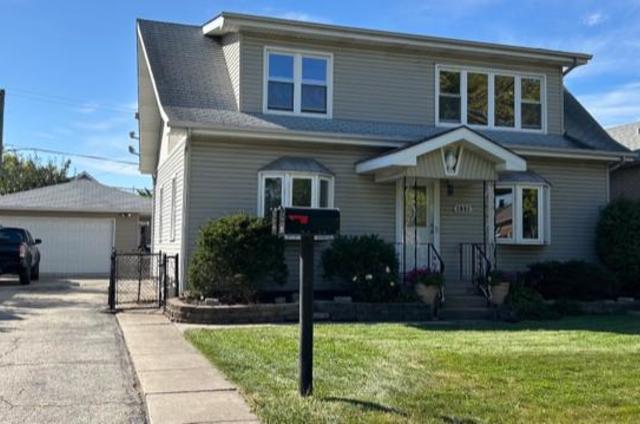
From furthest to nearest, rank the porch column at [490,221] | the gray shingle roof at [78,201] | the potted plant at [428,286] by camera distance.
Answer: the gray shingle roof at [78,201]
the porch column at [490,221]
the potted plant at [428,286]

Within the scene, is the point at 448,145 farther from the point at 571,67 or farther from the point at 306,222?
the point at 306,222

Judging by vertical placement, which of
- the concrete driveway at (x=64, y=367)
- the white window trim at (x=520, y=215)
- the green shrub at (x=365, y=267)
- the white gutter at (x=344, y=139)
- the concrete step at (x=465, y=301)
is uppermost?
the white gutter at (x=344, y=139)

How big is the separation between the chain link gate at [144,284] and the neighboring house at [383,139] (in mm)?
476

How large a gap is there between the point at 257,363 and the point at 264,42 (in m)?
8.90

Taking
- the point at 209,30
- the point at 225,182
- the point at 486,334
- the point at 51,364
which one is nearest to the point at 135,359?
the point at 51,364

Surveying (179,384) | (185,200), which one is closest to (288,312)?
(185,200)

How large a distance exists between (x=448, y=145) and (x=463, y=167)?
63 cm

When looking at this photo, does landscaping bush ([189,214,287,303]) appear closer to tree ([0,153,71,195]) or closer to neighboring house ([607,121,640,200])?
neighboring house ([607,121,640,200])

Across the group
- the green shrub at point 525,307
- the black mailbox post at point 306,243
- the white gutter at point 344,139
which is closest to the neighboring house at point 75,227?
the white gutter at point 344,139

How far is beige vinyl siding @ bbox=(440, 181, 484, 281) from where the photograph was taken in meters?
14.6

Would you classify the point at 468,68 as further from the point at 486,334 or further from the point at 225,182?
the point at 486,334

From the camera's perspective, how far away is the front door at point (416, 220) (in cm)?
1417

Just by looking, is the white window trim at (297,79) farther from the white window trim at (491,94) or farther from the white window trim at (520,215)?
the white window trim at (520,215)

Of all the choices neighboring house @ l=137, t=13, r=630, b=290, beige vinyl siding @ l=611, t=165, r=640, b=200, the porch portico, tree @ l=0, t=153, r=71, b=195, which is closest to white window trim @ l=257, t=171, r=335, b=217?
neighboring house @ l=137, t=13, r=630, b=290
